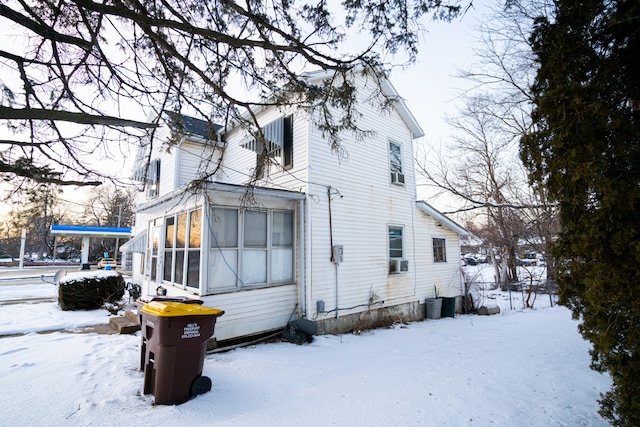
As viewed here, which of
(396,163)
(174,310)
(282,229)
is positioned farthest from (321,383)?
(396,163)

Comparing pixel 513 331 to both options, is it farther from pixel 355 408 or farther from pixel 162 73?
pixel 162 73

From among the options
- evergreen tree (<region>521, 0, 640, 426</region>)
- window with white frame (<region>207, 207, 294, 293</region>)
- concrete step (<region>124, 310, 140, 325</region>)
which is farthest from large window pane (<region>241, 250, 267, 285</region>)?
evergreen tree (<region>521, 0, 640, 426</region>)

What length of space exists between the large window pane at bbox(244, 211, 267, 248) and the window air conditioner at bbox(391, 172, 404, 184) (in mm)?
4851

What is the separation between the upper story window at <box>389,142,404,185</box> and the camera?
10.4 m

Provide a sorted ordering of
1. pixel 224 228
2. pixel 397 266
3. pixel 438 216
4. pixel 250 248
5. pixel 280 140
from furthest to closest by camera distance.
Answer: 1. pixel 438 216
2. pixel 397 266
3. pixel 280 140
4. pixel 250 248
5. pixel 224 228

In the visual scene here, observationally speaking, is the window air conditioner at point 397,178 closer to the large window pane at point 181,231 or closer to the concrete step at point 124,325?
the large window pane at point 181,231

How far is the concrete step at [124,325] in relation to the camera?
661 cm

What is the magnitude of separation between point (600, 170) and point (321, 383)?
167 inches

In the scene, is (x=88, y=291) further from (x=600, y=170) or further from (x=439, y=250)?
(x=439, y=250)

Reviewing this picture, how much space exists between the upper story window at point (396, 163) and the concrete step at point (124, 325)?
320 inches

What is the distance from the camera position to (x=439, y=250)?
11773mm

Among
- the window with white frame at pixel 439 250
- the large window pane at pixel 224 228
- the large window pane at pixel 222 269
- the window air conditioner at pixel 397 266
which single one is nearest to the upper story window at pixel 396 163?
the window air conditioner at pixel 397 266

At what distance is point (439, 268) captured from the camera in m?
11.5

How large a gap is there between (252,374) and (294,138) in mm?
5901
